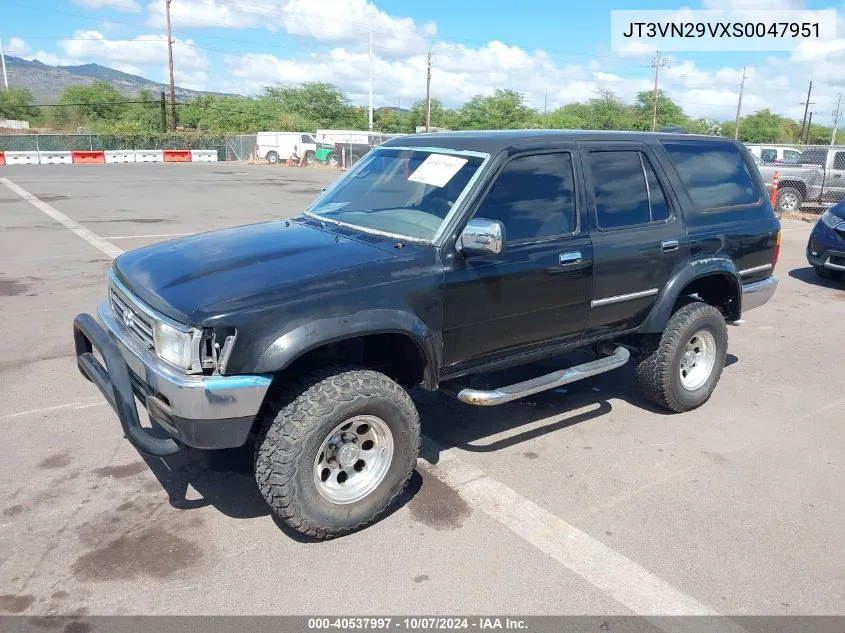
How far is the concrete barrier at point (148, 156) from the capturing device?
141 ft

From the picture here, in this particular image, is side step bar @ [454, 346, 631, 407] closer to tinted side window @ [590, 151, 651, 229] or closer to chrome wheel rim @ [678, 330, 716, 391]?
chrome wheel rim @ [678, 330, 716, 391]

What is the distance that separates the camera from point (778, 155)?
19016 mm

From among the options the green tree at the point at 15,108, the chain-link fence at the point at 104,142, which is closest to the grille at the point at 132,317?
the chain-link fence at the point at 104,142

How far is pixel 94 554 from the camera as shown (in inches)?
130

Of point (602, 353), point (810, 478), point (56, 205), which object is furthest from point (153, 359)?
point (56, 205)

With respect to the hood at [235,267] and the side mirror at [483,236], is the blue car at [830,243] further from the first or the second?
the hood at [235,267]

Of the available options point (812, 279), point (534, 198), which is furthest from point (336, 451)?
point (812, 279)

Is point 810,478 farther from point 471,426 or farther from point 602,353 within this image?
point 471,426

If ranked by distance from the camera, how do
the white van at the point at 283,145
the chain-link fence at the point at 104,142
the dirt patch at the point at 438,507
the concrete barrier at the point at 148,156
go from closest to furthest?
the dirt patch at the point at 438,507
the concrete barrier at the point at 148,156
the white van at the point at 283,145
the chain-link fence at the point at 104,142

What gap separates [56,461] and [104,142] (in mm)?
51846

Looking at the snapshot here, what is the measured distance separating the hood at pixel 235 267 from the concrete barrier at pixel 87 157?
1629 inches

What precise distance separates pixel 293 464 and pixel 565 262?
2029mm

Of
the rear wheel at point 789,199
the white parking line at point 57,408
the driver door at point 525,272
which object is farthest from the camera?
the rear wheel at point 789,199

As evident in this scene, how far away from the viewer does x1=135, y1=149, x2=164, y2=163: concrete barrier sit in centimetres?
4303
